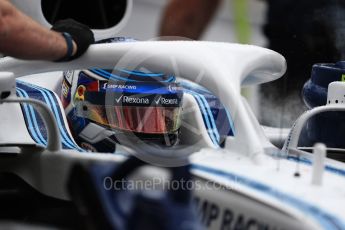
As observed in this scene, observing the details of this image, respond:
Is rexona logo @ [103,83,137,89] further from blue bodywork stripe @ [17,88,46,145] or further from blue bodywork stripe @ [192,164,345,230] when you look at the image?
blue bodywork stripe @ [192,164,345,230]

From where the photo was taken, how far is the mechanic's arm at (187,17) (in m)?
1.18

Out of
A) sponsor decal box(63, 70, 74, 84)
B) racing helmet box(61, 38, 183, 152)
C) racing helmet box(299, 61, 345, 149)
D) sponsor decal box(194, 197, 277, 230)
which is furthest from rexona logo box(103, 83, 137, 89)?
sponsor decal box(194, 197, 277, 230)

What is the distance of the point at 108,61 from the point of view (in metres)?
1.19

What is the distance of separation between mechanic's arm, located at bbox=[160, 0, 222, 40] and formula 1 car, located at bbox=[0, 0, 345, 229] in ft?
0.17

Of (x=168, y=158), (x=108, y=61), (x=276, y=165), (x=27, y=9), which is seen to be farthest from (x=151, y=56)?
(x=27, y=9)

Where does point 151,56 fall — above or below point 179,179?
above

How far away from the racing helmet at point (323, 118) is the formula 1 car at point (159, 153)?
9.9 inches

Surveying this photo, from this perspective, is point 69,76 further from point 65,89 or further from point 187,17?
point 187,17

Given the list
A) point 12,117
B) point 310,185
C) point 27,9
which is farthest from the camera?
point 27,9

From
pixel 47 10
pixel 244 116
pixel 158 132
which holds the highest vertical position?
pixel 47 10

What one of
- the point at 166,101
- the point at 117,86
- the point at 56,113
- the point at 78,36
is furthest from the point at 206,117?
the point at 78,36

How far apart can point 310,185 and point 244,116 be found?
17 centimetres

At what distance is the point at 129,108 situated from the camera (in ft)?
5.18

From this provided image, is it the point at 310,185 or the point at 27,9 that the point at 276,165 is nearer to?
the point at 310,185
